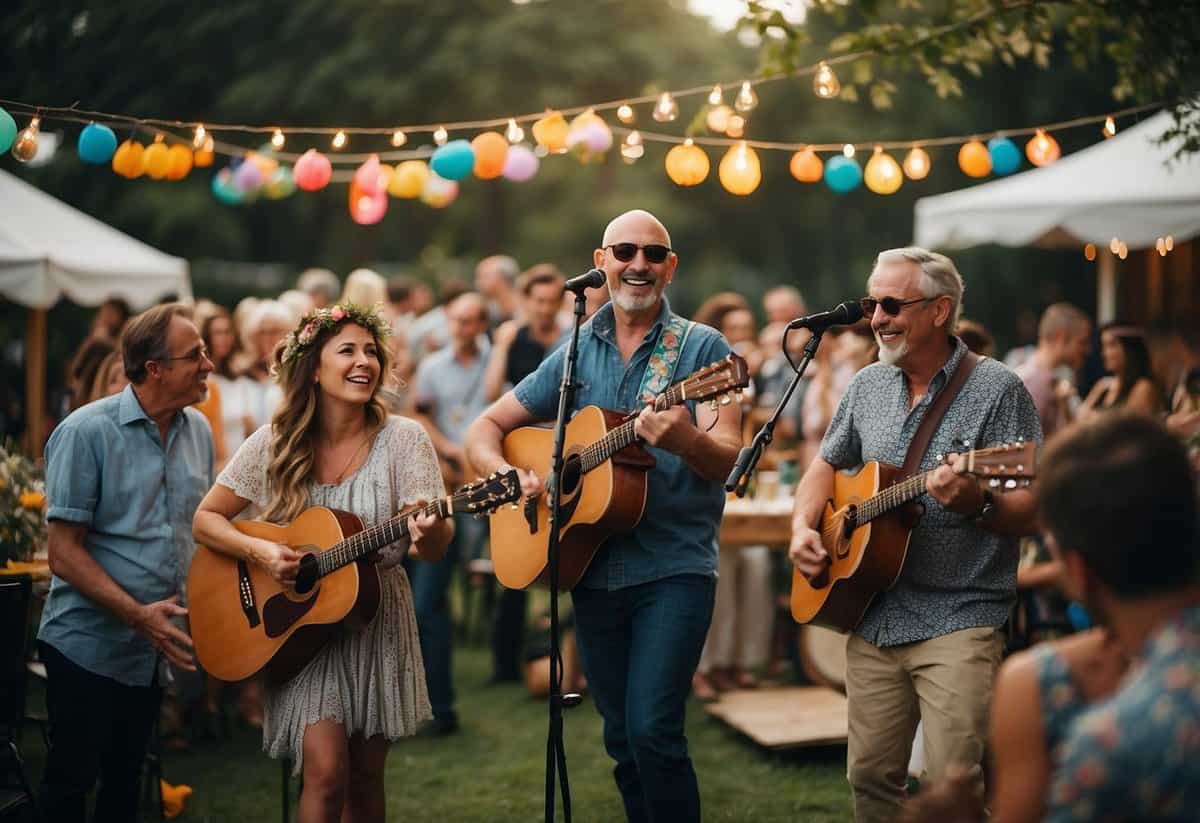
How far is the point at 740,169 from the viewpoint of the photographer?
6.34 m

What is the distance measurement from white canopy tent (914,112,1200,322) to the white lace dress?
4.86 meters

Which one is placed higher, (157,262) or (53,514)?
(157,262)

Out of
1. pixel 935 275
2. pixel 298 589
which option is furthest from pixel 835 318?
pixel 298 589

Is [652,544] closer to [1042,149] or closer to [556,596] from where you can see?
[556,596]

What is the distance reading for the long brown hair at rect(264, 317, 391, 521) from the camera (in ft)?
14.5

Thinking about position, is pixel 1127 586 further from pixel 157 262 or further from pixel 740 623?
pixel 157 262

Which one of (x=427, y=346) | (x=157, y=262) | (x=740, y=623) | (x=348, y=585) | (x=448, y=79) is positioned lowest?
(x=740, y=623)

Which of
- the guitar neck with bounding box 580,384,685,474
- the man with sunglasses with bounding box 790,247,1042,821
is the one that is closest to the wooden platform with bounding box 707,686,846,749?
the man with sunglasses with bounding box 790,247,1042,821

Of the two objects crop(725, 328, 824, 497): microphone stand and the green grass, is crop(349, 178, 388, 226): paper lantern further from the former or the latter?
crop(725, 328, 824, 497): microphone stand

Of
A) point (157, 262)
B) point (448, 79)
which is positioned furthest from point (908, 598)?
point (448, 79)

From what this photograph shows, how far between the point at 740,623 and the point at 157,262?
5.81 meters

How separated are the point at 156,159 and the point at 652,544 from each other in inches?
156

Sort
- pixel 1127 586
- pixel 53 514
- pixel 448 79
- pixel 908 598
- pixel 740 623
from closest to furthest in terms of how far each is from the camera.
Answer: pixel 1127 586 < pixel 908 598 < pixel 53 514 < pixel 740 623 < pixel 448 79

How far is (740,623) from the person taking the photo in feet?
27.1
